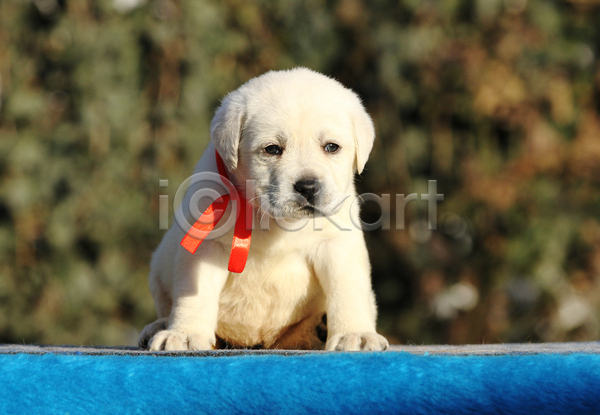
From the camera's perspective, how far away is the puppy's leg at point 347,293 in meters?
2.44

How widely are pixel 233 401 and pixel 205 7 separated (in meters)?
4.33

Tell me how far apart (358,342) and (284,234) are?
610 millimetres

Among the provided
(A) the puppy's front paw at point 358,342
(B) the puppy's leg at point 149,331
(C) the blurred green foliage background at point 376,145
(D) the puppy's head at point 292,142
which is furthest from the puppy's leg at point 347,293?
(C) the blurred green foliage background at point 376,145

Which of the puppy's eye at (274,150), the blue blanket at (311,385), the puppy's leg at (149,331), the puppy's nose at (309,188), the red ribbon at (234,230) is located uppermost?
the puppy's eye at (274,150)

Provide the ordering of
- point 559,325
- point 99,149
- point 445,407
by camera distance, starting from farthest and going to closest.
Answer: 1. point 559,325
2. point 99,149
3. point 445,407

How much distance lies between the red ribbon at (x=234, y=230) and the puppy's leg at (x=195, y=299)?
99 millimetres

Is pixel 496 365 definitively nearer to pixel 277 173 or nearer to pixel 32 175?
pixel 277 173

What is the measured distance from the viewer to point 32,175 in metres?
5.30

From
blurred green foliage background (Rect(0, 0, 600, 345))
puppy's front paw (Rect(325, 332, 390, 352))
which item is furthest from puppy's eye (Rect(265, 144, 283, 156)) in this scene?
blurred green foliage background (Rect(0, 0, 600, 345))

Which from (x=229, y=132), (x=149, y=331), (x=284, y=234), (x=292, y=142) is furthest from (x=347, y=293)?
(x=149, y=331)

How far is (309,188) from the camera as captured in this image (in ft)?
8.46

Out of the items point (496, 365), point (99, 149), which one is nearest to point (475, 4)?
point (99, 149)

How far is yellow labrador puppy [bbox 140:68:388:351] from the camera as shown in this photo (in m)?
2.61

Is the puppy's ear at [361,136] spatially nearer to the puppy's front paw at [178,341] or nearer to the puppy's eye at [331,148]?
the puppy's eye at [331,148]
